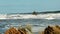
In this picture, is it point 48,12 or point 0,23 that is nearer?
point 0,23

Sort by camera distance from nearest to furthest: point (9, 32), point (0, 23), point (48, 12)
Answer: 1. point (9, 32)
2. point (0, 23)
3. point (48, 12)

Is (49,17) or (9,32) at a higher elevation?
(9,32)

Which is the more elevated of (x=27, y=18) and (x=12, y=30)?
(x=12, y=30)

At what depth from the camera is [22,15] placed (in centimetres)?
502

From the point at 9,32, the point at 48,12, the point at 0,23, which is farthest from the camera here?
the point at 48,12

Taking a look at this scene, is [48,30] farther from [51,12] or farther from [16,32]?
[51,12]

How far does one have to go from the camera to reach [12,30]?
2625mm

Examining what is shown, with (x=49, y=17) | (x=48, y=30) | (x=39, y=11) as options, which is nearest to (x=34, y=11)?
(x=39, y=11)

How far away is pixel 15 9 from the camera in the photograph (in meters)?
5.24

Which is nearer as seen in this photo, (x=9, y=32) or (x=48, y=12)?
(x=9, y=32)

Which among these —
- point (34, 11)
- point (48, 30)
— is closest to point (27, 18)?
point (34, 11)

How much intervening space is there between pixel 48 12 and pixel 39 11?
288mm

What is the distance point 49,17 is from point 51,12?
0.57 ft

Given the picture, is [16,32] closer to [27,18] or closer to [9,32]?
[9,32]
